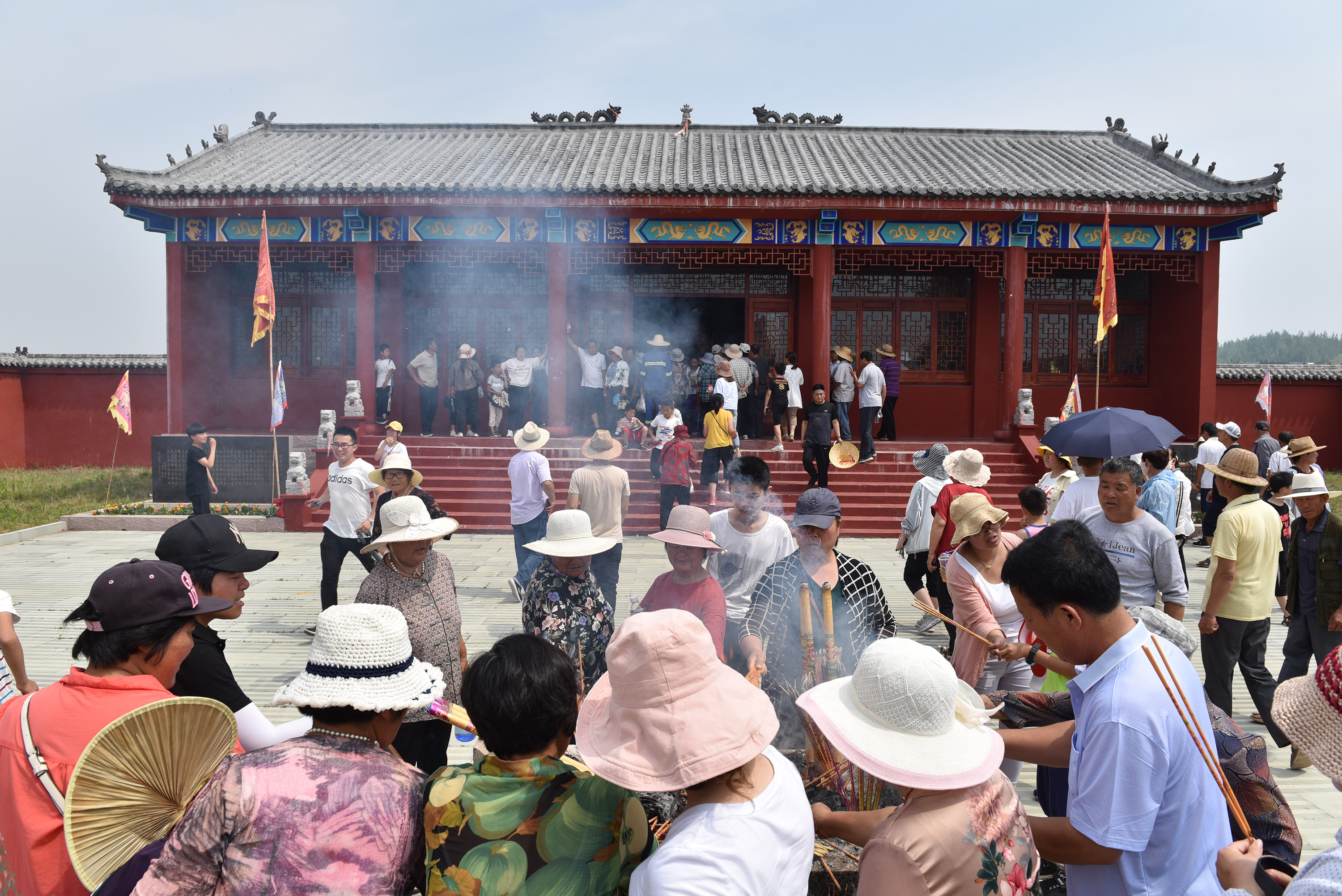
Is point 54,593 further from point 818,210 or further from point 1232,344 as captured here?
point 1232,344

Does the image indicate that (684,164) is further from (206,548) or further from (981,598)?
(206,548)

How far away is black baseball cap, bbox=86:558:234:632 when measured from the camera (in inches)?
79.3

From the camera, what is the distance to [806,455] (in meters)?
11.8

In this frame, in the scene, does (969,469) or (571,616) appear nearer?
(571,616)

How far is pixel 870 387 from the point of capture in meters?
13.1

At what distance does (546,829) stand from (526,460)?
215 inches

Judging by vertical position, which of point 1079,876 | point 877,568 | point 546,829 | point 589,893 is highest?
point 546,829

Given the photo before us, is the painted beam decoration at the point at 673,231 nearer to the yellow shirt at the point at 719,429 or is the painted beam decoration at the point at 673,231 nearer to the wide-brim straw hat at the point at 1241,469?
the yellow shirt at the point at 719,429

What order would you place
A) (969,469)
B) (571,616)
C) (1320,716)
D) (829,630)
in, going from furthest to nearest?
(969,469) → (571,616) → (829,630) → (1320,716)

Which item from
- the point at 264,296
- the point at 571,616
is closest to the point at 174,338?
the point at 264,296

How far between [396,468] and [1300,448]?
263 inches

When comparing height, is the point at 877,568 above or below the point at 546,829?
below

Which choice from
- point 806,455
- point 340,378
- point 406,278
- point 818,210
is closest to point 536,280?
point 406,278

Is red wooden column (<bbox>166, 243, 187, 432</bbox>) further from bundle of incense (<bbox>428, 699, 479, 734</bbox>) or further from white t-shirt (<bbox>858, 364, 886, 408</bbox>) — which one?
bundle of incense (<bbox>428, 699, 479, 734</bbox>)
